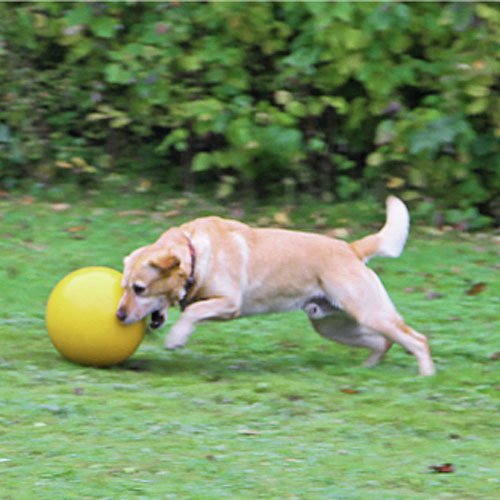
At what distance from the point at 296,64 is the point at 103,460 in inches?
285

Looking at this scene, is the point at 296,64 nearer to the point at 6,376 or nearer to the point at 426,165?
the point at 426,165

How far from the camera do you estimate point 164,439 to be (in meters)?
5.87

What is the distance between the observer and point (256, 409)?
6.56 meters

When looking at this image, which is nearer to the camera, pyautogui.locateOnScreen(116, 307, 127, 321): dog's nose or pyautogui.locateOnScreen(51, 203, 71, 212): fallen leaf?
pyautogui.locateOnScreen(116, 307, 127, 321): dog's nose

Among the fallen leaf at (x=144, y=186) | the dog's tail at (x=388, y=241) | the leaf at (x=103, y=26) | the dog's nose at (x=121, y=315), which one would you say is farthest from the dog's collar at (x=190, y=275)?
the fallen leaf at (x=144, y=186)

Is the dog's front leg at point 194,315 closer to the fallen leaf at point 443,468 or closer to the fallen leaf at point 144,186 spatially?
the fallen leaf at point 443,468

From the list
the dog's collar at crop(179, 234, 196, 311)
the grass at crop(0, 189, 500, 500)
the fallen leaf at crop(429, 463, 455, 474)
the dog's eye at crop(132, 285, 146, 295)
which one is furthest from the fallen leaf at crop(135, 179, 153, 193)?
the fallen leaf at crop(429, 463, 455, 474)

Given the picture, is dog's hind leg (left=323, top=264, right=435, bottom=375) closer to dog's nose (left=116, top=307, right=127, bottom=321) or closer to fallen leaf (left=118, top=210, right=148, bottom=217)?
dog's nose (left=116, top=307, right=127, bottom=321)

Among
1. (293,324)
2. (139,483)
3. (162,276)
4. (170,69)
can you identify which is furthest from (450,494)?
(170,69)

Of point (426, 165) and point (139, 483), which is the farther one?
point (426, 165)

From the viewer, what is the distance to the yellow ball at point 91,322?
717 centimetres

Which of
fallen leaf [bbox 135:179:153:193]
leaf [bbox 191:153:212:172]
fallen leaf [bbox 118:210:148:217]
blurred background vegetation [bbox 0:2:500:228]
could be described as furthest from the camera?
fallen leaf [bbox 135:179:153:193]

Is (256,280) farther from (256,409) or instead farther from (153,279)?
(256,409)

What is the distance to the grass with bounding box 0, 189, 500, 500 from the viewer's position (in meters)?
5.27
